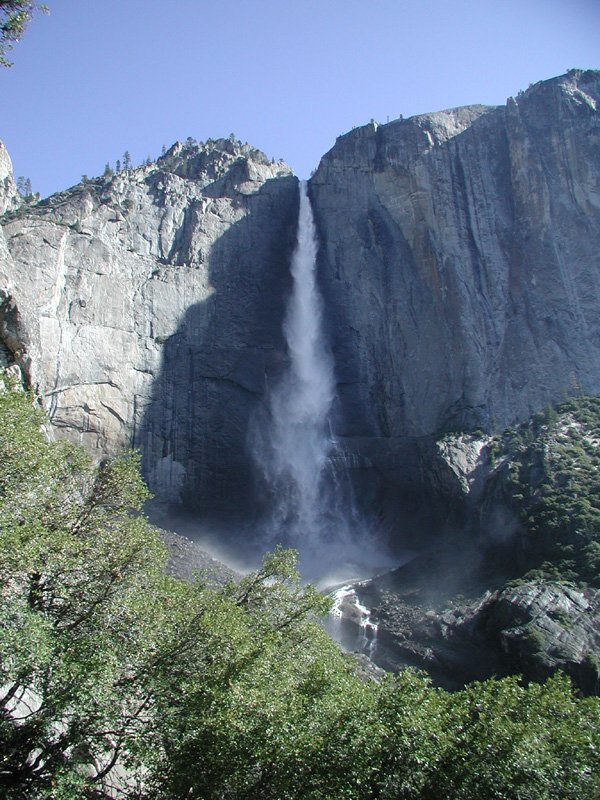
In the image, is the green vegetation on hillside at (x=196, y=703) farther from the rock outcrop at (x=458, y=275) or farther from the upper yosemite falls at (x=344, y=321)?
the rock outcrop at (x=458, y=275)

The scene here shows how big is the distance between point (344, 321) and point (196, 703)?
4090 centimetres

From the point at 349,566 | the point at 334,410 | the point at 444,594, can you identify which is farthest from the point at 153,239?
the point at 444,594

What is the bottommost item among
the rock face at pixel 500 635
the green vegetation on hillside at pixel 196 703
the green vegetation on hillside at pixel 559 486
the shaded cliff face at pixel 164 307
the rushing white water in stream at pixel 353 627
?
the rushing white water in stream at pixel 353 627

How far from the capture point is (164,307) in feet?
144

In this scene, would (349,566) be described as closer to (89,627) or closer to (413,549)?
(413,549)

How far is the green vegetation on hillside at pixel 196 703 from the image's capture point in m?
8.61

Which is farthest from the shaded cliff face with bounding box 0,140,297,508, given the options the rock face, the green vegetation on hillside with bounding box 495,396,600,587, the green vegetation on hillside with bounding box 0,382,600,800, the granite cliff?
the green vegetation on hillside with bounding box 0,382,600,800

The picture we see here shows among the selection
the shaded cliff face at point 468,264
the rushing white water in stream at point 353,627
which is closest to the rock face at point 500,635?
the rushing white water in stream at point 353,627

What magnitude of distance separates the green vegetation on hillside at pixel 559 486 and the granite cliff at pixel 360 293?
3.92m

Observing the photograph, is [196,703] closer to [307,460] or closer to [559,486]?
[559,486]

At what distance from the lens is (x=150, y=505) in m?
40.3

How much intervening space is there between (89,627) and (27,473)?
3300 mm

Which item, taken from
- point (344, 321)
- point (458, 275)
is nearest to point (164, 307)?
point (344, 321)

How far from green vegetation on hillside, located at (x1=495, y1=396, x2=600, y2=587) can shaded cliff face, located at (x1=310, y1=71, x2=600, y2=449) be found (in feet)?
13.6
